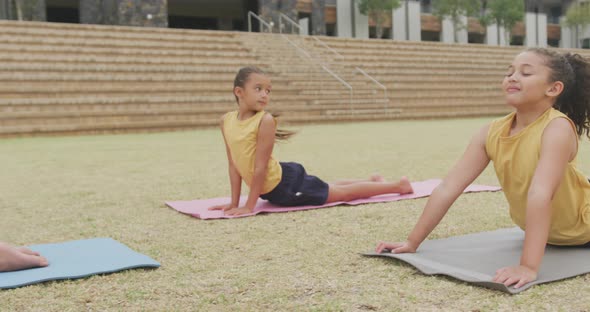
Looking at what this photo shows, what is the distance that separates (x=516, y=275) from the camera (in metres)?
2.06

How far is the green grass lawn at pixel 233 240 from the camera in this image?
78.5 inches

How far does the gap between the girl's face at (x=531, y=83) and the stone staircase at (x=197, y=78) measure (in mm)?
11051

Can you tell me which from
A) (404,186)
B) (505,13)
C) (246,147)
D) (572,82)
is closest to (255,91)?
(246,147)

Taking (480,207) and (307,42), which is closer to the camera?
(480,207)

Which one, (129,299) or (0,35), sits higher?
(0,35)

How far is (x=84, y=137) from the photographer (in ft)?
38.2

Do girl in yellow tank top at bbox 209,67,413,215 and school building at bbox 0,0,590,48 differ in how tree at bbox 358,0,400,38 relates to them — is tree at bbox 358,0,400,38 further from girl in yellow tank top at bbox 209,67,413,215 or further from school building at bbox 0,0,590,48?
girl in yellow tank top at bbox 209,67,413,215

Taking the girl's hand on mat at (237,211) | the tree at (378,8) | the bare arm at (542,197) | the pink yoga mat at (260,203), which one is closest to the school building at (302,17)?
the tree at (378,8)

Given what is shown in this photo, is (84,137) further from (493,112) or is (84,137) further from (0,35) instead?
(493,112)

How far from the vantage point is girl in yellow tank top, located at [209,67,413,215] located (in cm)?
364

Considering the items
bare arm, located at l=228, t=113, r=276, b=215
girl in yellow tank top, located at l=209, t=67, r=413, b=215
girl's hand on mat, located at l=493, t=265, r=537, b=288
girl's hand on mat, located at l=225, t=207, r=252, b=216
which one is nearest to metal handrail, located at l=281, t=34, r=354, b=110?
girl in yellow tank top, located at l=209, t=67, r=413, b=215

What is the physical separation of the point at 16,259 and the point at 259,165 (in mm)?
1582

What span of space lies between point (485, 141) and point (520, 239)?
0.51m

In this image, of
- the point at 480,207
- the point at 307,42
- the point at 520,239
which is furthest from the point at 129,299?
the point at 307,42
